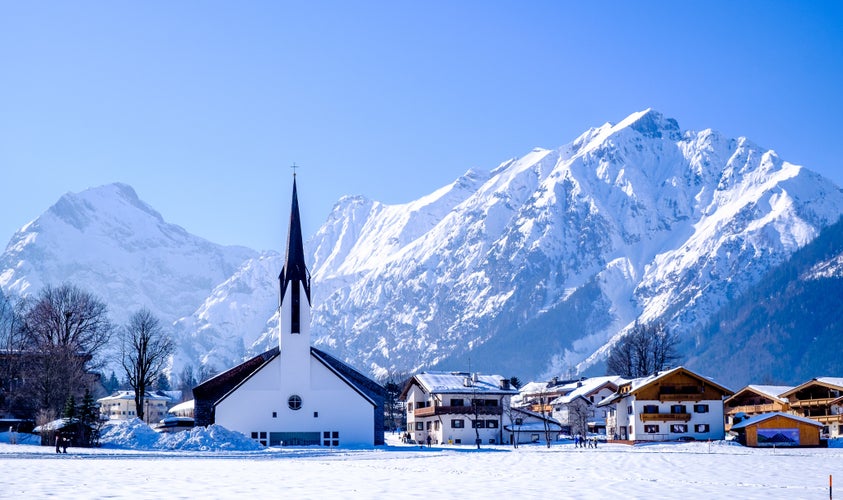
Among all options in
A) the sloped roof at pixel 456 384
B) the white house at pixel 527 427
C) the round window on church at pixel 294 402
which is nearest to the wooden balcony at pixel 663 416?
the white house at pixel 527 427

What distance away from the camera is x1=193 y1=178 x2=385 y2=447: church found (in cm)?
9812

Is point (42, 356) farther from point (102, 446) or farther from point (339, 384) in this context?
point (339, 384)

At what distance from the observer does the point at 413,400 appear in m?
129

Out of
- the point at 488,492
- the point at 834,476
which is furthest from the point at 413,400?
the point at 488,492

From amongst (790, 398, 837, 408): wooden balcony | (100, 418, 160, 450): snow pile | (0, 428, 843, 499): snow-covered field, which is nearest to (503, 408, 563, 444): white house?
(790, 398, 837, 408): wooden balcony

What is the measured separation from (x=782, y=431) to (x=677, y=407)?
22961 mm

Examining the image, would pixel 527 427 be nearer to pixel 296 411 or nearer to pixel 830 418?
pixel 830 418

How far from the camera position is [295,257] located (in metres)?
106

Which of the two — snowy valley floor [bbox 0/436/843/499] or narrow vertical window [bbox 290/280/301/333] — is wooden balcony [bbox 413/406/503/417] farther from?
snowy valley floor [bbox 0/436/843/499]

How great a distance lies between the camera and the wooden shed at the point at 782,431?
299 ft

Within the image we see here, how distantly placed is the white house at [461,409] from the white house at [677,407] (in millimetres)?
16115

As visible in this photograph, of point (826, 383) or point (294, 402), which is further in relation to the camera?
point (826, 383)

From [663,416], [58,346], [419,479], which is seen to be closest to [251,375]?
[58,346]

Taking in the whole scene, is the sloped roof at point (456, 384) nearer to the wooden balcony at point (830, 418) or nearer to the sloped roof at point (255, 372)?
the sloped roof at point (255, 372)
